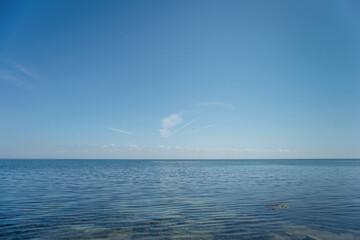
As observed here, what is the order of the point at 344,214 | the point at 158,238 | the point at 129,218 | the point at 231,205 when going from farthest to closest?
1. the point at 231,205
2. the point at 344,214
3. the point at 129,218
4. the point at 158,238

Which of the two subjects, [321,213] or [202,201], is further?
[202,201]

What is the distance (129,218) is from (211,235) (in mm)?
6967

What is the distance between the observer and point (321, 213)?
18594mm

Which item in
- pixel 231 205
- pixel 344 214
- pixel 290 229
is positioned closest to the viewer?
pixel 290 229

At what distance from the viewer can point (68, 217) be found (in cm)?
1722

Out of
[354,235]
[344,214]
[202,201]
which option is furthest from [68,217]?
[344,214]

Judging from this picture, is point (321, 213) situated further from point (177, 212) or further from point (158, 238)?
point (158, 238)

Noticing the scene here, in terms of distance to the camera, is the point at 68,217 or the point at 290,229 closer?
the point at 290,229

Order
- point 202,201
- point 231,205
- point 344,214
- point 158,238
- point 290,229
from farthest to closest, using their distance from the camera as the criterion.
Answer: point 202,201 → point 231,205 → point 344,214 → point 290,229 → point 158,238

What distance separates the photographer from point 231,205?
71.7 ft

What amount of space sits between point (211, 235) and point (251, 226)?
343 cm

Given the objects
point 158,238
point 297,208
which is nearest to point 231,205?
point 297,208

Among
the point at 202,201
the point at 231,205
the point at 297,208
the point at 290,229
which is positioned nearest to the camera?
the point at 290,229

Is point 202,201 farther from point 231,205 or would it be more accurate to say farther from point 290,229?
point 290,229
